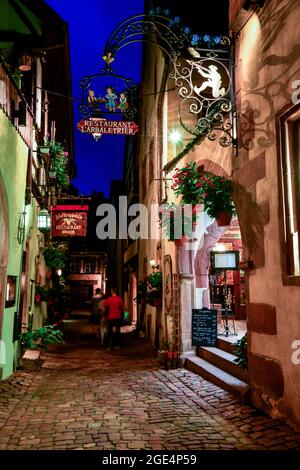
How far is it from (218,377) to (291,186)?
3861 millimetres

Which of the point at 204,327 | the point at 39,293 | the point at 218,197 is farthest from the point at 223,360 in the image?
the point at 39,293

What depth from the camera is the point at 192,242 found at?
32.2ft

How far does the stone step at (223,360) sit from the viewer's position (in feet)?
22.8

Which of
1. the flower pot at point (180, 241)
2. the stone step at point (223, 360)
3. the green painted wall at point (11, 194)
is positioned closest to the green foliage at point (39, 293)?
the green painted wall at point (11, 194)

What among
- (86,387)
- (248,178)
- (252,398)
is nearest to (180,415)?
(252,398)

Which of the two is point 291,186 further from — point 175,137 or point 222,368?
point 175,137

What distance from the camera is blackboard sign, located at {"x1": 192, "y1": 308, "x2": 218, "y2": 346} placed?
922cm

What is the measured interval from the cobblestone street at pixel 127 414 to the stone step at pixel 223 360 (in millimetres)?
465

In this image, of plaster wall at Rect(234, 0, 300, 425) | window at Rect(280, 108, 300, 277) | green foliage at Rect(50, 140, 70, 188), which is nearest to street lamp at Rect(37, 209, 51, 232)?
green foliage at Rect(50, 140, 70, 188)

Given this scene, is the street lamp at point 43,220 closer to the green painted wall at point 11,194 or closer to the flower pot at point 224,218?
the green painted wall at point 11,194

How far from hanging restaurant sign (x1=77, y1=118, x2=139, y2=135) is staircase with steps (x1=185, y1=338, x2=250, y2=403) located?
15.6 ft

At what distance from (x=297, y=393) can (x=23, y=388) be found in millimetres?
4990

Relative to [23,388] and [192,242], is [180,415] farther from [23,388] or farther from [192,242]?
[192,242]

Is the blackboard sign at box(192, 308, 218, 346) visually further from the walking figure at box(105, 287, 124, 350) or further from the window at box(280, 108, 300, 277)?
the window at box(280, 108, 300, 277)
